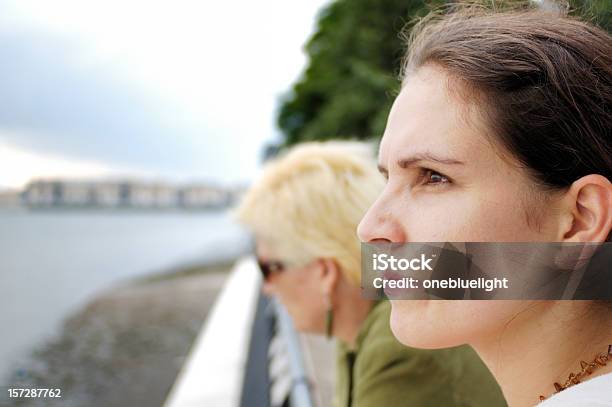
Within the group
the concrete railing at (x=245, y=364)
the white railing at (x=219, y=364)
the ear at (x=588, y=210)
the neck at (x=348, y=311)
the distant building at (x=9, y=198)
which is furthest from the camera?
the white railing at (x=219, y=364)

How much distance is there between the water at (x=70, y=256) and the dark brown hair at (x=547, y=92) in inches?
43.0

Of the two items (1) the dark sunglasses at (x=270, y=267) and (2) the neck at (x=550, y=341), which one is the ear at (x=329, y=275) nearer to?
(1) the dark sunglasses at (x=270, y=267)

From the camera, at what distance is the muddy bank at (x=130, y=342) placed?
739 centimetres

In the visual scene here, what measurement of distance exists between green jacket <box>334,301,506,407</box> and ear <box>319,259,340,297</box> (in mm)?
451

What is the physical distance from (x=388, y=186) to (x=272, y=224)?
1.13 m

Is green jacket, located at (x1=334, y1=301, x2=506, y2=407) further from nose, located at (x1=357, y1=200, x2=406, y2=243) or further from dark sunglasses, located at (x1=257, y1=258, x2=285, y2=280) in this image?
nose, located at (x1=357, y1=200, x2=406, y2=243)

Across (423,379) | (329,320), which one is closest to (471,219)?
(423,379)

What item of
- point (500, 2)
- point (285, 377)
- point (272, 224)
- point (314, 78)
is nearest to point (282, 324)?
point (285, 377)

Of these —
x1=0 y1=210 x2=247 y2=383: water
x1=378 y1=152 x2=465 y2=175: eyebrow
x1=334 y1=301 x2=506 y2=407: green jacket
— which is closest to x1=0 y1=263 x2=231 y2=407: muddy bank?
x1=0 y1=210 x2=247 y2=383: water

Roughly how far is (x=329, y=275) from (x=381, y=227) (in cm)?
114

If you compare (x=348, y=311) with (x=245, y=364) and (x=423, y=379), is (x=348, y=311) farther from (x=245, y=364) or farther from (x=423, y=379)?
(x=245, y=364)

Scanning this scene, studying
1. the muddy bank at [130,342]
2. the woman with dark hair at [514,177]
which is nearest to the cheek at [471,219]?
the woman with dark hair at [514,177]

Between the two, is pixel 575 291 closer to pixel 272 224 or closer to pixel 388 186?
pixel 388 186

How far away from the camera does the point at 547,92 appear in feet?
2.64
